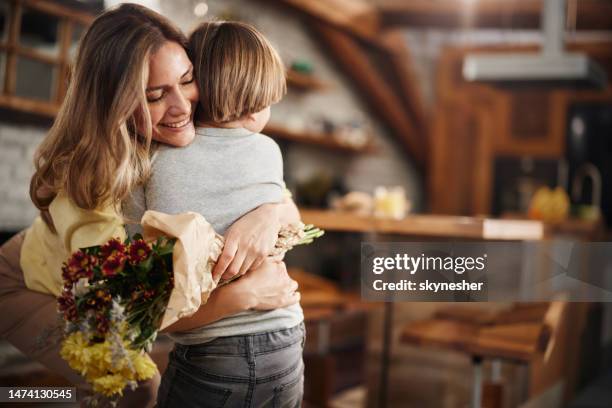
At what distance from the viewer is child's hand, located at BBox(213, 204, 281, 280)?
1.19 m

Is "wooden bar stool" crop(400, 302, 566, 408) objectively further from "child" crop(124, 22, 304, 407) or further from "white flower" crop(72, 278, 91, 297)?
"white flower" crop(72, 278, 91, 297)

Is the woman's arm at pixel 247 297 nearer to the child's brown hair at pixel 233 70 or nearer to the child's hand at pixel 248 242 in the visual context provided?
the child's hand at pixel 248 242

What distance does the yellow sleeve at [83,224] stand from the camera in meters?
1.30

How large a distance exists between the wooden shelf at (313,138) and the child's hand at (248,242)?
327cm

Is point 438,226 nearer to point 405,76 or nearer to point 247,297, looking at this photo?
point 247,297

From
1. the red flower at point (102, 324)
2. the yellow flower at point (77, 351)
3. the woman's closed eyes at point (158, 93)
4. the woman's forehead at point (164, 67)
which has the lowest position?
the yellow flower at point (77, 351)

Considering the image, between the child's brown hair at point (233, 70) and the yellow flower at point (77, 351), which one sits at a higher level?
the child's brown hair at point (233, 70)

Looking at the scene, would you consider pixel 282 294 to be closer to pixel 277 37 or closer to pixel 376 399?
pixel 376 399

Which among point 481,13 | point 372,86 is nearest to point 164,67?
point 481,13

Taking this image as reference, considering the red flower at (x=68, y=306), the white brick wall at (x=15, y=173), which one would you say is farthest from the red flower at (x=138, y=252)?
the white brick wall at (x=15, y=173)

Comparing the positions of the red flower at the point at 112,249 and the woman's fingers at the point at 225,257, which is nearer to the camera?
the red flower at the point at 112,249

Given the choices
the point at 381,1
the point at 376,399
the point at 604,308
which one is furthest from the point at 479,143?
the point at 376,399

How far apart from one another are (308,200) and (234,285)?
363 centimetres

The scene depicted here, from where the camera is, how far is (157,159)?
1225 mm
